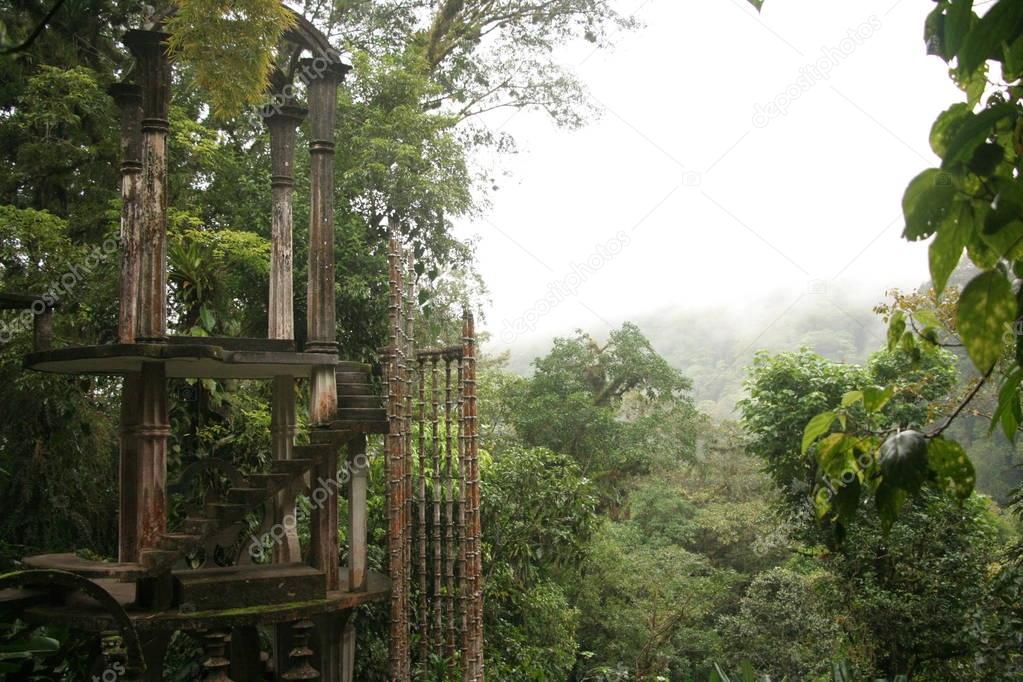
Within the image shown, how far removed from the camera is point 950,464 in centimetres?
60

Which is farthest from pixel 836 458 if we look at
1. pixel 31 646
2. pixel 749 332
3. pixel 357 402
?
pixel 749 332

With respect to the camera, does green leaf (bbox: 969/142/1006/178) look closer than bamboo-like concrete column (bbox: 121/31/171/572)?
Yes

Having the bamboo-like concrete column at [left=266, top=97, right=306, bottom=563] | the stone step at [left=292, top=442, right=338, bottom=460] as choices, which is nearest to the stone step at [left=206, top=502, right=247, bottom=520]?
the stone step at [left=292, top=442, right=338, bottom=460]

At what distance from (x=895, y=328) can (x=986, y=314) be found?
1.07 ft

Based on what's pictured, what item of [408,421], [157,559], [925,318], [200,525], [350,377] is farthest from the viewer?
[408,421]

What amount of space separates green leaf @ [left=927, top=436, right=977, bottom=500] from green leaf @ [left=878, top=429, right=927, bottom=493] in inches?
1.6

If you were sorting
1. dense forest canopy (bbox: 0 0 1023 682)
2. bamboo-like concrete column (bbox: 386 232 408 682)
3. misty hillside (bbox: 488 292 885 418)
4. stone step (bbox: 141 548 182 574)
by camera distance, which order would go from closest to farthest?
stone step (bbox: 141 548 182 574)
bamboo-like concrete column (bbox: 386 232 408 682)
dense forest canopy (bbox: 0 0 1023 682)
misty hillside (bbox: 488 292 885 418)

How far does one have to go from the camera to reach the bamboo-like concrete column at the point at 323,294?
4.14 m

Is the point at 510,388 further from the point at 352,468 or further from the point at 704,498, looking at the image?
the point at 352,468

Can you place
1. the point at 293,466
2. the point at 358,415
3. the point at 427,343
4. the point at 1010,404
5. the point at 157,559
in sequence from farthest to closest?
the point at 427,343 < the point at 358,415 < the point at 293,466 < the point at 157,559 < the point at 1010,404

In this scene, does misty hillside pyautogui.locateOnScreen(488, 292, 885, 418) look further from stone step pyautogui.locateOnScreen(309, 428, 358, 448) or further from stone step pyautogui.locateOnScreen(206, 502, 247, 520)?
stone step pyautogui.locateOnScreen(206, 502, 247, 520)

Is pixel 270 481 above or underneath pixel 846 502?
underneath

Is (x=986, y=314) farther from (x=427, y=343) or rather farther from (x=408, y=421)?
(x=427, y=343)

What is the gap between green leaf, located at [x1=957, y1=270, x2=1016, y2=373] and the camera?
1.60 ft
